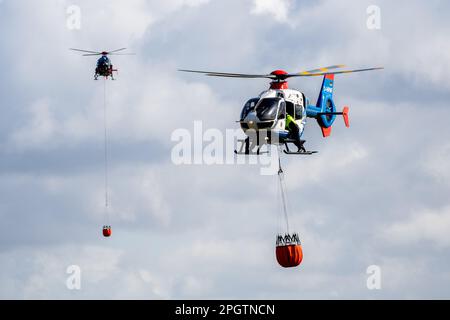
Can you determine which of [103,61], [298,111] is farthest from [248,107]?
[103,61]

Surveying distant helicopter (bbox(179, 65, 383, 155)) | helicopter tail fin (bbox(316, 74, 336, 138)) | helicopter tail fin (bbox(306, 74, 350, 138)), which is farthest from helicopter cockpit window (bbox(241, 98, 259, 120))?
helicopter tail fin (bbox(316, 74, 336, 138))

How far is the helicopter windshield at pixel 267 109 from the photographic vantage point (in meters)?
78.0

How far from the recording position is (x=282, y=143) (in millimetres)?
79812

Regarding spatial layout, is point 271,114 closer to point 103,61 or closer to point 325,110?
point 325,110

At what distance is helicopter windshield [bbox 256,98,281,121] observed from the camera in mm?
78000

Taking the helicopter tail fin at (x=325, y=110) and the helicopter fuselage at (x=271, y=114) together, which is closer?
the helicopter fuselage at (x=271, y=114)

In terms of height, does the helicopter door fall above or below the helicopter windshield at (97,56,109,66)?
below

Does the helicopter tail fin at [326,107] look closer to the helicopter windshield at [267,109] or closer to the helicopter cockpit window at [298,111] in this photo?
the helicopter cockpit window at [298,111]

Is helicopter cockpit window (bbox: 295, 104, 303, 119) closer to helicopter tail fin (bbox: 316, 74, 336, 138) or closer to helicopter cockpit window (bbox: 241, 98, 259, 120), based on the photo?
helicopter cockpit window (bbox: 241, 98, 259, 120)

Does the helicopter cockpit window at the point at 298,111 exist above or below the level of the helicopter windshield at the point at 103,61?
below

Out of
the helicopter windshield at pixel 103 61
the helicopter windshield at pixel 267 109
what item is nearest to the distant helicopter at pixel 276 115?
the helicopter windshield at pixel 267 109

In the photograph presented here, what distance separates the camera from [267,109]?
258 feet
